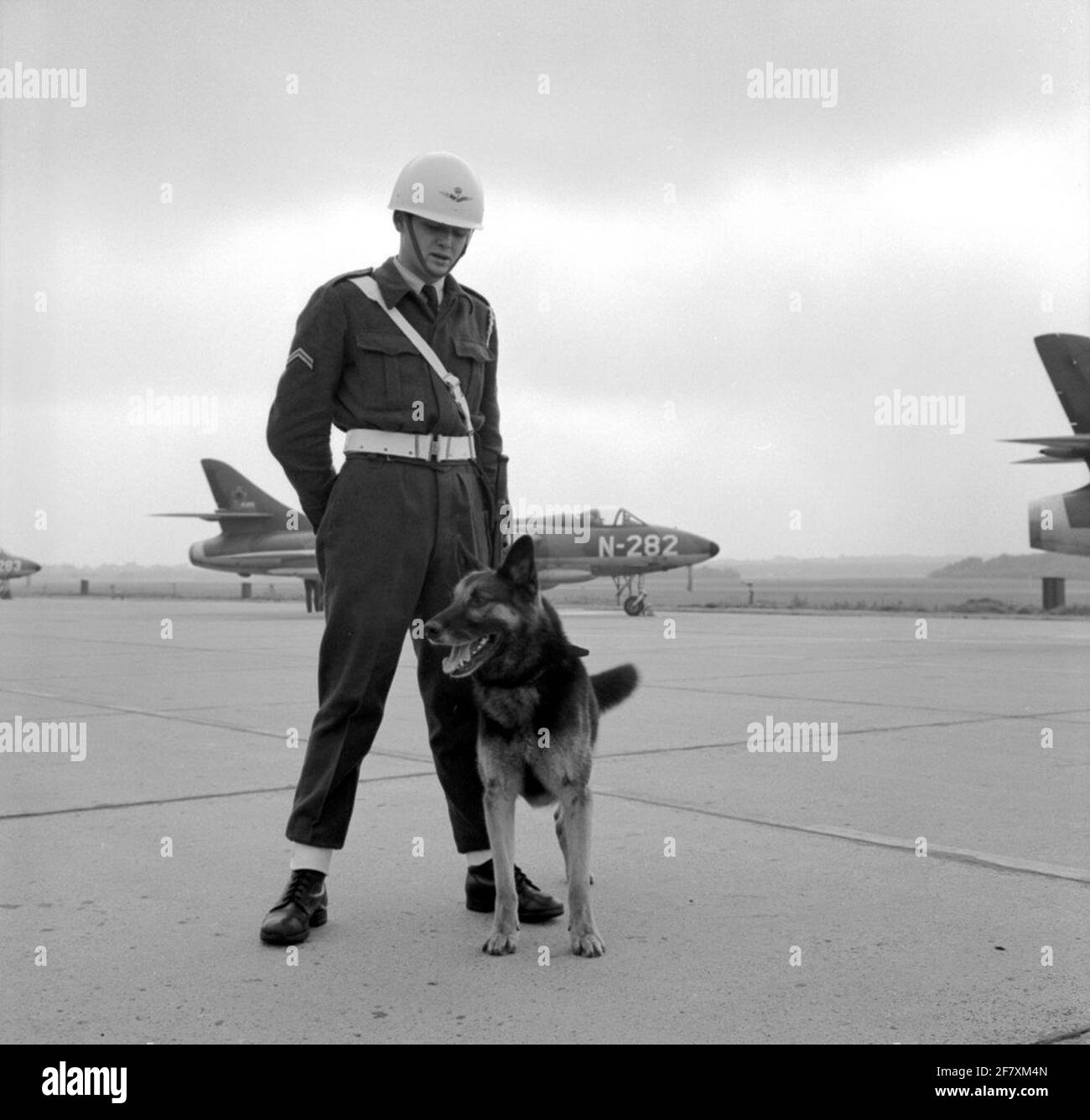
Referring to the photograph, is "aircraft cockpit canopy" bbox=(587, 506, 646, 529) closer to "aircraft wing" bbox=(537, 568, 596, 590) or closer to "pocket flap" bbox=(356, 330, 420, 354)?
"aircraft wing" bbox=(537, 568, 596, 590)

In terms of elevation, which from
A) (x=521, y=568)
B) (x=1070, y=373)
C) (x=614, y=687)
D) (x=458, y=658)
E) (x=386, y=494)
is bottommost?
(x=614, y=687)

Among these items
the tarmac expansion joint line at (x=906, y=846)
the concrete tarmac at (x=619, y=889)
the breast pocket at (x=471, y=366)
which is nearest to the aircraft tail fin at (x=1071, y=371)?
the concrete tarmac at (x=619, y=889)

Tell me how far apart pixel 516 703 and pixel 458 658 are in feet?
0.70

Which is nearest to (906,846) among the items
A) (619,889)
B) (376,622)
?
(619,889)

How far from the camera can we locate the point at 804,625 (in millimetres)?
21547

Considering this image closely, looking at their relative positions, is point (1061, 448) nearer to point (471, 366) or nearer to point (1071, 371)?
point (1071, 371)

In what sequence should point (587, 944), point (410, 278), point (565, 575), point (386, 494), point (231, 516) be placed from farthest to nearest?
point (231, 516) → point (565, 575) → point (410, 278) → point (386, 494) → point (587, 944)

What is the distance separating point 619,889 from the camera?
3.96m

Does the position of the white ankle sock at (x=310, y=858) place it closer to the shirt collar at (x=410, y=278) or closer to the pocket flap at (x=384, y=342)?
the pocket flap at (x=384, y=342)

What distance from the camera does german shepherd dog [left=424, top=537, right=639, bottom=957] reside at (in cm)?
347

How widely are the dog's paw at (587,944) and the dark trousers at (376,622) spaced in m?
0.64
